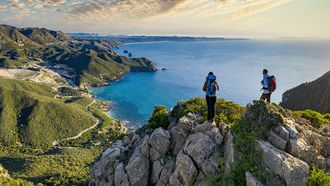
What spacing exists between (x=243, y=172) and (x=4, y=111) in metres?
162

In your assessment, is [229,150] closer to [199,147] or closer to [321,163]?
[199,147]

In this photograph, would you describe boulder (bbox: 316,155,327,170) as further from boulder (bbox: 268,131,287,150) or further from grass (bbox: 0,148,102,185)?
grass (bbox: 0,148,102,185)

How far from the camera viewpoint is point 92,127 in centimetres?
15812

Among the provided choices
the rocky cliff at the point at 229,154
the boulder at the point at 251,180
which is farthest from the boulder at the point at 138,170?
the boulder at the point at 251,180

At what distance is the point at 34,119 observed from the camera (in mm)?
153375

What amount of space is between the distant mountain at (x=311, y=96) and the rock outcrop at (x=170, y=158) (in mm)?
63093

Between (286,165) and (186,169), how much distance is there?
7194 mm

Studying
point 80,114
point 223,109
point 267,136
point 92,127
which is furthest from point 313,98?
point 80,114

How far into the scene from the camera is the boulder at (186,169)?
22.7 metres

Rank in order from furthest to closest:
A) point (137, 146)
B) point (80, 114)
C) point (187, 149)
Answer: point (80, 114) < point (137, 146) < point (187, 149)

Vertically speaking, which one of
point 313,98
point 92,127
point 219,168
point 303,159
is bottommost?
point 92,127

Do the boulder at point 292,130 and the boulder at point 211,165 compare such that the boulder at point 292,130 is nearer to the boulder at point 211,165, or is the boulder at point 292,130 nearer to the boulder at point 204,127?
the boulder at point 211,165

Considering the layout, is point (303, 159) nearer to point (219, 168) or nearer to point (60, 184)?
point (219, 168)

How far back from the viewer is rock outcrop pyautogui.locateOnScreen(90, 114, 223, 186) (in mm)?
22953
